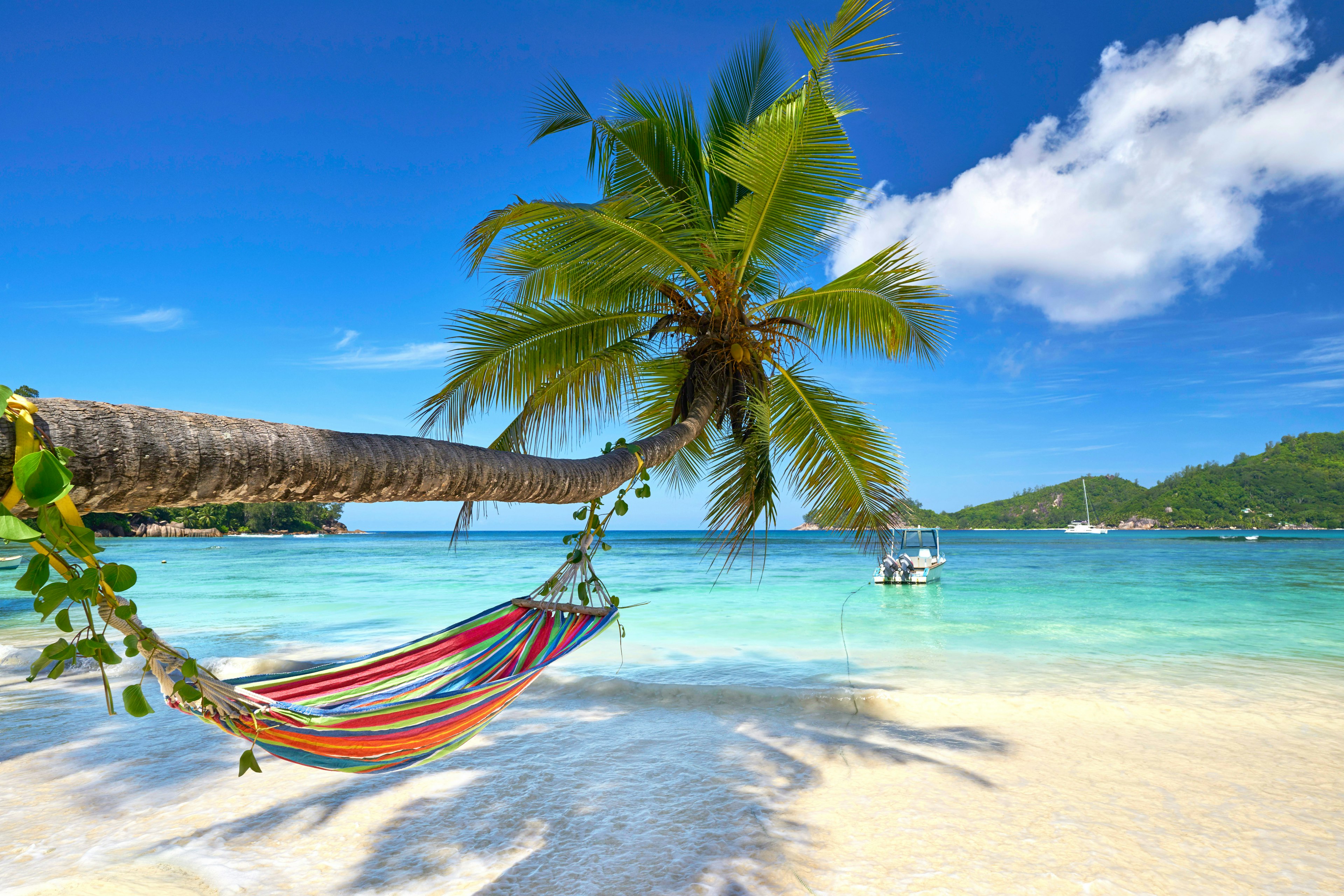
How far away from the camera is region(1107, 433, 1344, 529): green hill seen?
1447 inches

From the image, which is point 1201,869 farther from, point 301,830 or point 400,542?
point 400,542

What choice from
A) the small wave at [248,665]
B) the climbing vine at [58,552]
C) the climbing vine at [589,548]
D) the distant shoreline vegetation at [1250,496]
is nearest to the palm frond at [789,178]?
the climbing vine at [589,548]

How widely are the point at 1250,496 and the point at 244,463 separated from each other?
159 feet

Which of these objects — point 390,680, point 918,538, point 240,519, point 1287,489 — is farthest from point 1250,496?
point 240,519

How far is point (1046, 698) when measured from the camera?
14.1 feet

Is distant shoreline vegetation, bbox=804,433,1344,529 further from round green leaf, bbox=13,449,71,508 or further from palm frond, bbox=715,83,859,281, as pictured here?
round green leaf, bbox=13,449,71,508

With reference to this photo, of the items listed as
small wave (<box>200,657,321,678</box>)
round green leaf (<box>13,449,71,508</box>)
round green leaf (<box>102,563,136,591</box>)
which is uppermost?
round green leaf (<box>13,449,71,508</box>)

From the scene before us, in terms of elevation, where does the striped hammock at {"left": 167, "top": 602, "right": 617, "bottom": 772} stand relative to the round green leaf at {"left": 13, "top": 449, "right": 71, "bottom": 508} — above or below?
below

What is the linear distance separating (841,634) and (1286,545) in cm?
2586

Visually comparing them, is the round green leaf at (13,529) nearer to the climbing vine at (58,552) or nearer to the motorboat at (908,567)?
the climbing vine at (58,552)

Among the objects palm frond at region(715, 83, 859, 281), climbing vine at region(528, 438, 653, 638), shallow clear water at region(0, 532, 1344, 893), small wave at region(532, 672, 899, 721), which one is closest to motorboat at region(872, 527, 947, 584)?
shallow clear water at region(0, 532, 1344, 893)

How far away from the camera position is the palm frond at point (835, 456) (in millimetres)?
3133

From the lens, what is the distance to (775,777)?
291cm

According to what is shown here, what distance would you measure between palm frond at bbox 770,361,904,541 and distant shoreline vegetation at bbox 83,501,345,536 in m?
29.1
